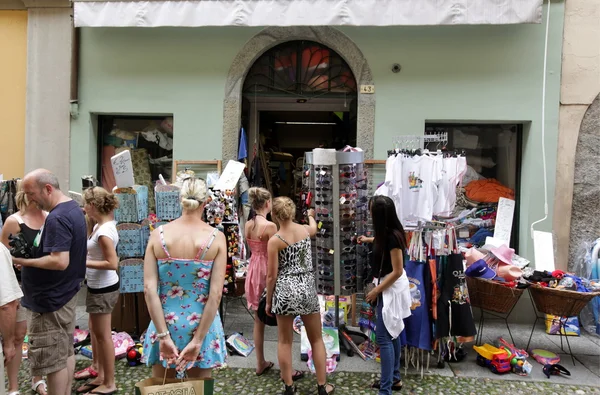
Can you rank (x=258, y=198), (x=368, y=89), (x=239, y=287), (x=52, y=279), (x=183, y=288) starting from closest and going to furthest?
(x=183, y=288)
(x=52, y=279)
(x=258, y=198)
(x=239, y=287)
(x=368, y=89)

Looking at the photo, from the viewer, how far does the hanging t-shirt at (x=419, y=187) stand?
4859 mm

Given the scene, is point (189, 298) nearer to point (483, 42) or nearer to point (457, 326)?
point (457, 326)

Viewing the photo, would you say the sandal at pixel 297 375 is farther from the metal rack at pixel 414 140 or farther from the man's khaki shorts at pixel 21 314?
the metal rack at pixel 414 140

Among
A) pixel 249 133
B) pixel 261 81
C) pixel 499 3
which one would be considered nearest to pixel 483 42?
pixel 499 3

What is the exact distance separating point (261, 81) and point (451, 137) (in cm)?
293

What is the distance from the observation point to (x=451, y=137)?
6.49 meters

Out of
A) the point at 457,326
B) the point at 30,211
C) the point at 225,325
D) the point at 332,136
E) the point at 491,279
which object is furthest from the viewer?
the point at 332,136

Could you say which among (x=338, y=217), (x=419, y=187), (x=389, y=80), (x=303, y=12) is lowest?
(x=338, y=217)

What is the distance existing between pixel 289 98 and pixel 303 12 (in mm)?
1286

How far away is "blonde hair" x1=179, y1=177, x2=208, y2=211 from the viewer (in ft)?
8.76

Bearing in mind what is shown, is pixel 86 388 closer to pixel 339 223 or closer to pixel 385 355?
pixel 385 355

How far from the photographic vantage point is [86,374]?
4102mm

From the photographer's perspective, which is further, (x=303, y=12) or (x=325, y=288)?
(x=303, y=12)

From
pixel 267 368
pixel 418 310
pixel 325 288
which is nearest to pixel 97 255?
pixel 267 368
